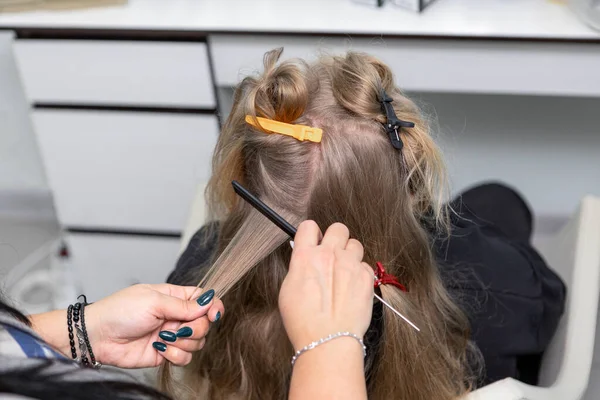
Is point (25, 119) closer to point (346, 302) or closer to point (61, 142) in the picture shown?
point (61, 142)

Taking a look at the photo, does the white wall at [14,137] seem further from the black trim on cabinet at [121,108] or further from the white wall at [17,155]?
the black trim on cabinet at [121,108]

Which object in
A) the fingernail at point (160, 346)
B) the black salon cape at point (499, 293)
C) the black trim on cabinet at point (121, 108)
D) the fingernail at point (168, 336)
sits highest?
the black trim on cabinet at point (121, 108)

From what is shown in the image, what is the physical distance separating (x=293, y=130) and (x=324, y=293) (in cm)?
24

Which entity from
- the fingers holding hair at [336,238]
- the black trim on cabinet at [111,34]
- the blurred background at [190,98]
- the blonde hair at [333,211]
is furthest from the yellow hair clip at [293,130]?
the black trim on cabinet at [111,34]

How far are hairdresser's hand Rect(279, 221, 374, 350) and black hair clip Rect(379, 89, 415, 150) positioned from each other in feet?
0.63

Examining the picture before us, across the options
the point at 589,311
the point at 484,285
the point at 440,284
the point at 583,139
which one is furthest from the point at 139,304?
the point at 583,139

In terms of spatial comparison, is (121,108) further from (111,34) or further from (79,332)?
(79,332)

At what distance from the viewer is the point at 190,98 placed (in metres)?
1.40

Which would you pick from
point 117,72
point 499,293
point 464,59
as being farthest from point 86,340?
point 464,59

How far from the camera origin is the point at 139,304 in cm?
80

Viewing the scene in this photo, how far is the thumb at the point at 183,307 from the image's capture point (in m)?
0.79

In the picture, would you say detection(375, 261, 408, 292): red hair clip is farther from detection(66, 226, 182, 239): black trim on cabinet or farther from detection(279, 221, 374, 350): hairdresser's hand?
detection(66, 226, 182, 239): black trim on cabinet

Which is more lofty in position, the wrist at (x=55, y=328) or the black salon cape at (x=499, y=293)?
the wrist at (x=55, y=328)

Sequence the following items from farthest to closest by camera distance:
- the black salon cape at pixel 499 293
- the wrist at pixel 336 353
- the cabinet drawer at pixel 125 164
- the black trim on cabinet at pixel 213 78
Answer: the cabinet drawer at pixel 125 164 → the black trim on cabinet at pixel 213 78 → the black salon cape at pixel 499 293 → the wrist at pixel 336 353
